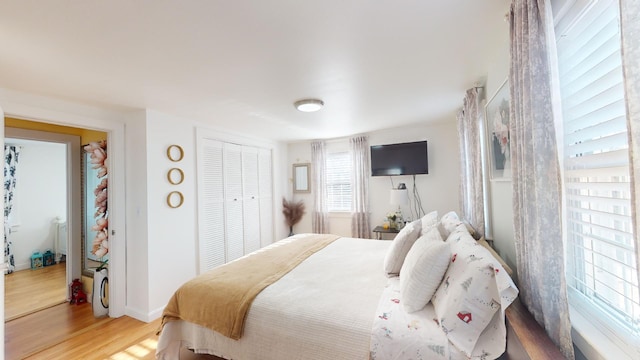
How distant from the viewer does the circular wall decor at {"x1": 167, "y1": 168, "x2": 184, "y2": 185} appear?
3.09 metres

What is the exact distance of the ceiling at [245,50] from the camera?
130 centimetres

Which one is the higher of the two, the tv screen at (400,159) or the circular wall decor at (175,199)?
the tv screen at (400,159)

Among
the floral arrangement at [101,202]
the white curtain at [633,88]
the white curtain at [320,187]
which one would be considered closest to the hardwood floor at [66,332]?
the floral arrangement at [101,202]

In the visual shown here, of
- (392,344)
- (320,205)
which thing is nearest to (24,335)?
(392,344)

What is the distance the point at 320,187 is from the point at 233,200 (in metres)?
1.74

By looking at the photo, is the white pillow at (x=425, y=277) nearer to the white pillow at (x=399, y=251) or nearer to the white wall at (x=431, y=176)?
the white pillow at (x=399, y=251)

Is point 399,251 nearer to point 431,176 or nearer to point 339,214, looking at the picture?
point 431,176

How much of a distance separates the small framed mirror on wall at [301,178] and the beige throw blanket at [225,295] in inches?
118

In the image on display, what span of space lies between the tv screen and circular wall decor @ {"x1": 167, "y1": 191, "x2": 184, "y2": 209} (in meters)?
3.05

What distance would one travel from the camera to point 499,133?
183cm

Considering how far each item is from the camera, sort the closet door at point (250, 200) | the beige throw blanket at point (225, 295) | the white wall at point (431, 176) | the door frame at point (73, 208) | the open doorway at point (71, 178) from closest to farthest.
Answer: the beige throw blanket at point (225, 295), the open doorway at point (71, 178), the door frame at point (73, 208), the white wall at point (431, 176), the closet door at point (250, 200)

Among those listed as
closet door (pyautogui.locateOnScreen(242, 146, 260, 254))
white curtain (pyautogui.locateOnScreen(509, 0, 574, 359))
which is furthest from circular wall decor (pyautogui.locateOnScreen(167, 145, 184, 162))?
white curtain (pyautogui.locateOnScreen(509, 0, 574, 359))

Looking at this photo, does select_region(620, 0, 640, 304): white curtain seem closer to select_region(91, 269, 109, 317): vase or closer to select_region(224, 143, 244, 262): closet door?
select_region(224, 143, 244, 262): closet door

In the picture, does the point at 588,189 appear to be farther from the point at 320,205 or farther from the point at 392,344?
the point at 320,205
